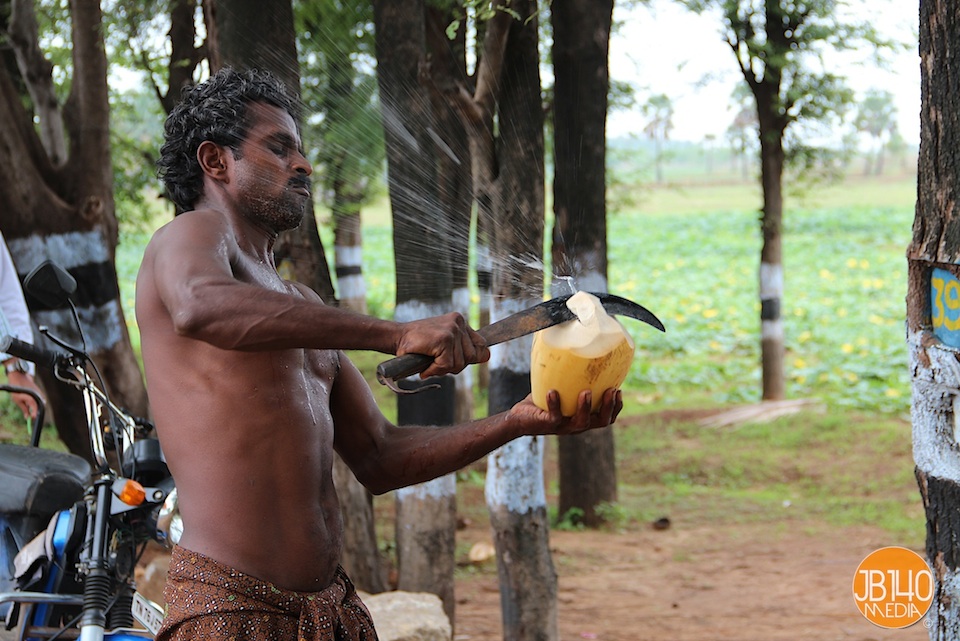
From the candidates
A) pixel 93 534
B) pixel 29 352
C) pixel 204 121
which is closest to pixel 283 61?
pixel 29 352

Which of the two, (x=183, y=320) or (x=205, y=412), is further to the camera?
(x=205, y=412)

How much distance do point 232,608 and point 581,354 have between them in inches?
35.2

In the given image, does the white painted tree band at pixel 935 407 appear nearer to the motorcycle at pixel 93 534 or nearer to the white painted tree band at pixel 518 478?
the motorcycle at pixel 93 534

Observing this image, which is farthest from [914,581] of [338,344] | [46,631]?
[46,631]

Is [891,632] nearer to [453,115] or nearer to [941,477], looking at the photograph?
[941,477]

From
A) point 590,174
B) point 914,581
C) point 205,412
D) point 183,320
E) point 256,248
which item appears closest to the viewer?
point 183,320

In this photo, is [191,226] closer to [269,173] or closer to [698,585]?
[269,173]

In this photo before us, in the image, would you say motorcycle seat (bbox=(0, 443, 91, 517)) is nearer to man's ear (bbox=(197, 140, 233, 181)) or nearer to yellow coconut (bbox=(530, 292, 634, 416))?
man's ear (bbox=(197, 140, 233, 181))

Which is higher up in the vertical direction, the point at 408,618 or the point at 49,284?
the point at 49,284

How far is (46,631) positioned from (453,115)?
3838 mm

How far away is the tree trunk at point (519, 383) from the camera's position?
5160 mm

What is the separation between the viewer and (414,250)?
5918 mm

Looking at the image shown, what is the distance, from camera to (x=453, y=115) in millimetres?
5992

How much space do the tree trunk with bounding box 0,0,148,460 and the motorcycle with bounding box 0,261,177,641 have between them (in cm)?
339
